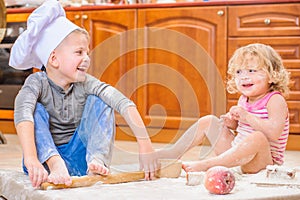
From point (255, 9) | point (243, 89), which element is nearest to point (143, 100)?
point (255, 9)

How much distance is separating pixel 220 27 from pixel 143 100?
0.63 m

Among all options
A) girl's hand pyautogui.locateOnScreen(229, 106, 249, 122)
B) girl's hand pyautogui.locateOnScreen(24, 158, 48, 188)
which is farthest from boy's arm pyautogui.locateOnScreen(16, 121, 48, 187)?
girl's hand pyautogui.locateOnScreen(229, 106, 249, 122)

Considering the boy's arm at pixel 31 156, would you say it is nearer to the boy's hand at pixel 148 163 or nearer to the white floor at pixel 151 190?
the white floor at pixel 151 190

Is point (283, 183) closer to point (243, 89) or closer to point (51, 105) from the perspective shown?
point (243, 89)

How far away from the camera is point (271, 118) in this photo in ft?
6.60

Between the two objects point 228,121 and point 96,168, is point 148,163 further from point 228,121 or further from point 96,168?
point 228,121

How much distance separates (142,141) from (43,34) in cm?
46

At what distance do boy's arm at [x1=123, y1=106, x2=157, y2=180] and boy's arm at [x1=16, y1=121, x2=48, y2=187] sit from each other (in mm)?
283

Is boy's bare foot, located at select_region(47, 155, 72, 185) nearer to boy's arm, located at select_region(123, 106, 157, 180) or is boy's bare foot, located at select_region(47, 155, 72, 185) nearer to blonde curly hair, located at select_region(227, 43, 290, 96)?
boy's arm, located at select_region(123, 106, 157, 180)

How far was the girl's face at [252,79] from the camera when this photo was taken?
208 cm

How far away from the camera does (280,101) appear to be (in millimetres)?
2027

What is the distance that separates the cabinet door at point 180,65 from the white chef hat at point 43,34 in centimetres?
162

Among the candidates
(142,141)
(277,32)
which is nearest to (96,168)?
(142,141)

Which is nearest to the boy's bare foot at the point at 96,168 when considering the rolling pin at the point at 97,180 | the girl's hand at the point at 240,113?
the rolling pin at the point at 97,180
